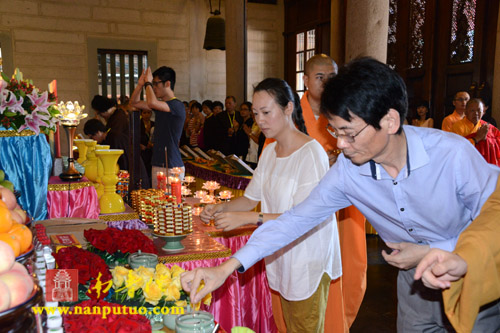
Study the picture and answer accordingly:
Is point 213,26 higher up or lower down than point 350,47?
higher up

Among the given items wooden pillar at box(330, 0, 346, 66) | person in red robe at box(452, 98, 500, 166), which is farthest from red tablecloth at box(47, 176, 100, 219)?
wooden pillar at box(330, 0, 346, 66)

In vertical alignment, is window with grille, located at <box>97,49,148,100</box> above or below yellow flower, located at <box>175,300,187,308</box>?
above

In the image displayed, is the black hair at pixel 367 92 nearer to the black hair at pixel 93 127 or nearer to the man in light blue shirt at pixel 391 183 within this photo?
the man in light blue shirt at pixel 391 183

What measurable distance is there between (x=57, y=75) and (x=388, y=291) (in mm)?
7618

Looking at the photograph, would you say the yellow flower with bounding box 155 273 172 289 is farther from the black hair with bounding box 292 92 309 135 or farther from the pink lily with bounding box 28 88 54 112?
the pink lily with bounding box 28 88 54 112

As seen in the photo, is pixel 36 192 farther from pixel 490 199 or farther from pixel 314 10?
pixel 314 10

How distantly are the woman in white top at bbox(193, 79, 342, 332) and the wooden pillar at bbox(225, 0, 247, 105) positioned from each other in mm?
5767

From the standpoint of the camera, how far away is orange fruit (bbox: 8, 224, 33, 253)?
3.01 feet

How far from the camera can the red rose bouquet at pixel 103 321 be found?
993 mm

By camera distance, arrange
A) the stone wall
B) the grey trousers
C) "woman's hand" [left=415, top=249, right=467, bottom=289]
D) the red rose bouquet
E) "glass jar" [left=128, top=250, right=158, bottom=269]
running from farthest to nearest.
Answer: the stone wall → "glass jar" [left=128, top=250, right=158, bottom=269] → the grey trousers → the red rose bouquet → "woman's hand" [left=415, top=249, right=467, bottom=289]

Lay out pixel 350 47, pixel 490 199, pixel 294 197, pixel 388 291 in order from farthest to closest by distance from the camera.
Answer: pixel 350 47 → pixel 388 291 → pixel 294 197 → pixel 490 199

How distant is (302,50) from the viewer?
404 inches

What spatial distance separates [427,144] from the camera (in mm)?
1224

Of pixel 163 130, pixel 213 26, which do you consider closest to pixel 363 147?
pixel 163 130
